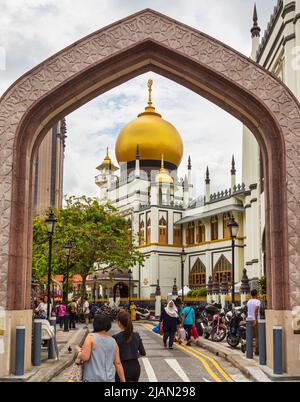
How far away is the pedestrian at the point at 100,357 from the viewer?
5.57 m

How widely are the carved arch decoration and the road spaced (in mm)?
1761

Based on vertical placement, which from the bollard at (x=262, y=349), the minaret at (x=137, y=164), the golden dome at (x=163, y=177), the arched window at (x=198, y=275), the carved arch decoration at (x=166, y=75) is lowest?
the bollard at (x=262, y=349)

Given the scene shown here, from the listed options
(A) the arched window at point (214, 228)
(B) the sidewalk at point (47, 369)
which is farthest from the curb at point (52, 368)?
(A) the arched window at point (214, 228)

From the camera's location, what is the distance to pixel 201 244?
172ft

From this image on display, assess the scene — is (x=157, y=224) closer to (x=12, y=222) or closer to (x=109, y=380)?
(x=12, y=222)

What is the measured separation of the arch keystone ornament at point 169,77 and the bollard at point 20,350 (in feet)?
0.66

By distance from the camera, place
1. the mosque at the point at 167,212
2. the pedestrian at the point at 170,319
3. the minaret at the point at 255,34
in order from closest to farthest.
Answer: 1. the pedestrian at the point at 170,319
2. the minaret at the point at 255,34
3. the mosque at the point at 167,212

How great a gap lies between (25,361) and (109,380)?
5.57 m

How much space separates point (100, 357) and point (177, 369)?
272 inches

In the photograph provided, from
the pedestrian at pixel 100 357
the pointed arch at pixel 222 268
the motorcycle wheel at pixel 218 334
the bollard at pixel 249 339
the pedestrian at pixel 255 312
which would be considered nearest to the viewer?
the pedestrian at pixel 100 357

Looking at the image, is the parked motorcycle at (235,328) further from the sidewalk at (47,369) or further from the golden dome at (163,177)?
the golden dome at (163,177)

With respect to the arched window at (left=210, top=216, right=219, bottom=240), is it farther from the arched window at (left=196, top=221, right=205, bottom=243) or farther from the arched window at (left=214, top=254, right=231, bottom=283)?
the arched window at (left=214, top=254, right=231, bottom=283)

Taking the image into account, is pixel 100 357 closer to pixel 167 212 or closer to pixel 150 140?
pixel 167 212
